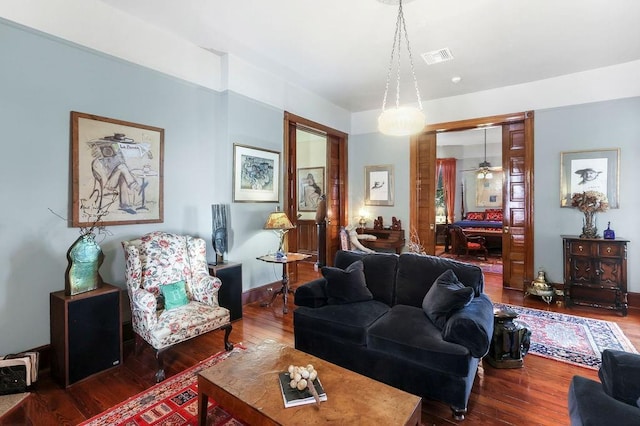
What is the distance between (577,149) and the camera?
15.0ft

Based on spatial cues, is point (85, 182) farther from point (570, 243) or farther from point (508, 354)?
point (570, 243)

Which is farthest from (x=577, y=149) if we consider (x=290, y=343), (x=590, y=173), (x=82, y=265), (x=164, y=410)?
(x=82, y=265)

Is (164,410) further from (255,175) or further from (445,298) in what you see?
(255,175)

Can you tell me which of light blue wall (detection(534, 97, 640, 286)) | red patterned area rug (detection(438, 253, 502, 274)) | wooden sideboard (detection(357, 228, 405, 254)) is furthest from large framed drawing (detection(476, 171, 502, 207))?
wooden sideboard (detection(357, 228, 405, 254))

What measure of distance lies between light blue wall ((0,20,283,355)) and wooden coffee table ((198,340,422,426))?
1959 mm

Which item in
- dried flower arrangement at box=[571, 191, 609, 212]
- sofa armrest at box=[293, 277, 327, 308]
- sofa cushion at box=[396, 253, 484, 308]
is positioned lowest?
sofa armrest at box=[293, 277, 327, 308]

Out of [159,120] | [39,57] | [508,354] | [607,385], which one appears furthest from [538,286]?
[39,57]

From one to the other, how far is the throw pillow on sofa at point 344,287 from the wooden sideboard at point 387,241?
313 centimetres

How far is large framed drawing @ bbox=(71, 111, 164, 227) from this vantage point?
288cm

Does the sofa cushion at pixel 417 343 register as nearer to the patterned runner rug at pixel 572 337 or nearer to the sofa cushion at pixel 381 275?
the sofa cushion at pixel 381 275

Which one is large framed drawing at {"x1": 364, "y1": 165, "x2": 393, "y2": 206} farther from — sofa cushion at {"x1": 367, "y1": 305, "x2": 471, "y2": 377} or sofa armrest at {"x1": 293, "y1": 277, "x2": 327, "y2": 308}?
sofa cushion at {"x1": 367, "y1": 305, "x2": 471, "y2": 377}

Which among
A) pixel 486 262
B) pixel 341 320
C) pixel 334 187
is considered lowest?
pixel 486 262

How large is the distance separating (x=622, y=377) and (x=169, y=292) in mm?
3270

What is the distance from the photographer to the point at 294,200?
552 centimetres
